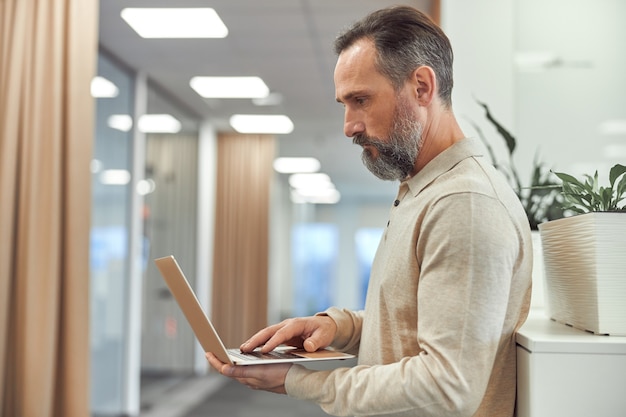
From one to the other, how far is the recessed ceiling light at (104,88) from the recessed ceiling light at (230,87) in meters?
0.98

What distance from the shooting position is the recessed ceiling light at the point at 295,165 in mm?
11578

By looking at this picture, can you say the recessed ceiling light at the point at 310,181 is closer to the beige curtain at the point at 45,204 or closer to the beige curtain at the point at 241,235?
the beige curtain at the point at 241,235

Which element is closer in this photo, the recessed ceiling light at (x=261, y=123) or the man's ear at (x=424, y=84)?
the man's ear at (x=424, y=84)

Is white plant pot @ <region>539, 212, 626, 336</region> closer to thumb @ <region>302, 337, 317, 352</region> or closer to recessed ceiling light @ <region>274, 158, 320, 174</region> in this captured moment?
thumb @ <region>302, 337, 317, 352</region>

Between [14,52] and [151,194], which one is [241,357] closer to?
[14,52]

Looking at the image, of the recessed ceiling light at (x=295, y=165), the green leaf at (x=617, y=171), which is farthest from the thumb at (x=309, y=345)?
the recessed ceiling light at (x=295, y=165)

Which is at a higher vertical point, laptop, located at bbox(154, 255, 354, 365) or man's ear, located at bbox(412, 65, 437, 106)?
man's ear, located at bbox(412, 65, 437, 106)

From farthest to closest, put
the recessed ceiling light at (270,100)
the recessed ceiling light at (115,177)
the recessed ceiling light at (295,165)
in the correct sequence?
1. the recessed ceiling light at (295,165)
2. the recessed ceiling light at (270,100)
3. the recessed ceiling light at (115,177)

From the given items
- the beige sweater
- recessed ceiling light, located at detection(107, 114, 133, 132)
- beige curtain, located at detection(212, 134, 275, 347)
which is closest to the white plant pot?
the beige sweater

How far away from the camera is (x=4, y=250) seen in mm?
3234

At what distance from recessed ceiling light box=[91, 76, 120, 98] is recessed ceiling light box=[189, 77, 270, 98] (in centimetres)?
98

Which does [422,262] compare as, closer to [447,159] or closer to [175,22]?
[447,159]

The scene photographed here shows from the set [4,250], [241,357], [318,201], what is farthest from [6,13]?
[318,201]

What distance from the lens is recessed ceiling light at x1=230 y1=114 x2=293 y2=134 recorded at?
807cm
